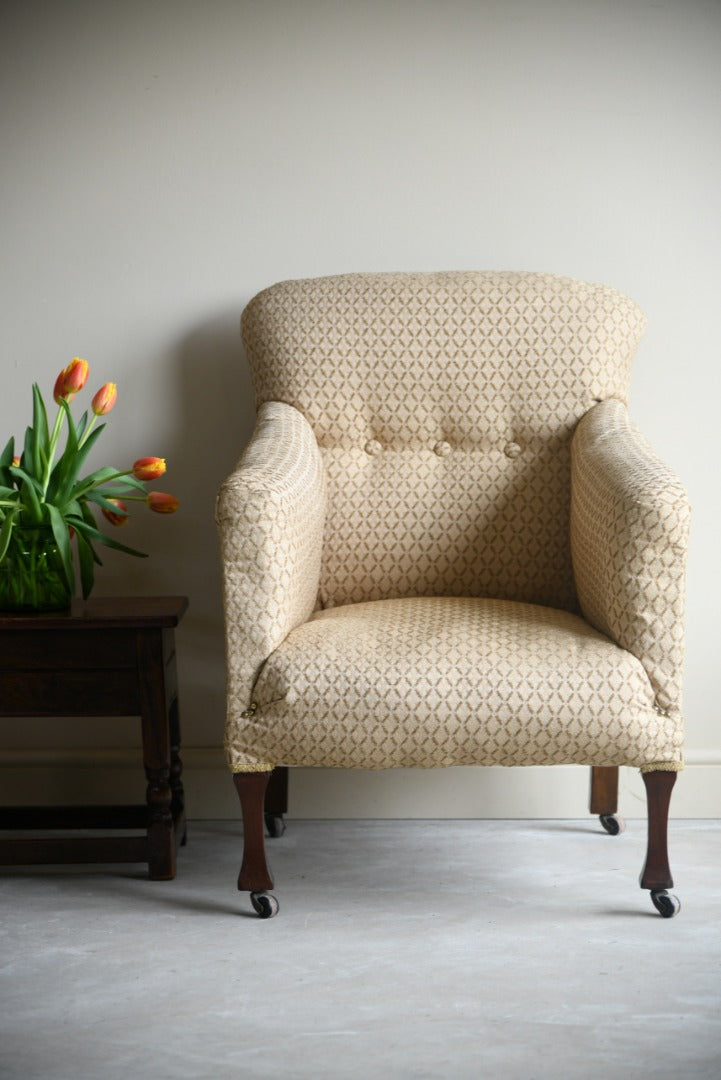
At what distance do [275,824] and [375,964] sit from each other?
0.55 metres

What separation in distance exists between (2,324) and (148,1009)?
1.37 m

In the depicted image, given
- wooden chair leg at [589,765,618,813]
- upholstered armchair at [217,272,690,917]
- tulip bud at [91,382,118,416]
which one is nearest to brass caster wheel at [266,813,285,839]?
upholstered armchair at [217,272,690,917]

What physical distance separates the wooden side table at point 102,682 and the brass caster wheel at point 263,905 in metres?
0.23

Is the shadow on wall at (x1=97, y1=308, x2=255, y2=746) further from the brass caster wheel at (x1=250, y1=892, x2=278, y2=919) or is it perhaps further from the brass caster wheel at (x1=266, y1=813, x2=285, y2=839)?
the brass caster wheel at (x1=250, y1=892, x2=278, y2=919)

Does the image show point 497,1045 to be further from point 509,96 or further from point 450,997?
point 509,96

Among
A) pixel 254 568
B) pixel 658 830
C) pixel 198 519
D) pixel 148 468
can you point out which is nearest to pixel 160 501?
pixel 148 468

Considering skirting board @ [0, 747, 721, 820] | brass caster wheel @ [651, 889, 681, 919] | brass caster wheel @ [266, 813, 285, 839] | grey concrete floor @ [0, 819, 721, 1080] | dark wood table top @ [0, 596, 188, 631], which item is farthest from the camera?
skirting board @ [0, 747, 721, 820]

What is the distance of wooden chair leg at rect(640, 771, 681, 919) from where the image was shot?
5.09 feet

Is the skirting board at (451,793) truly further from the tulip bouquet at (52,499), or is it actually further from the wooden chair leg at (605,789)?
the tulip bouquet at (52,499)

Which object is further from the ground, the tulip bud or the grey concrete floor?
the tulip bud

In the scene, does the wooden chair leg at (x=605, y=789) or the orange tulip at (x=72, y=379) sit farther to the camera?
the wooden chair leg at (x=605, y=789)

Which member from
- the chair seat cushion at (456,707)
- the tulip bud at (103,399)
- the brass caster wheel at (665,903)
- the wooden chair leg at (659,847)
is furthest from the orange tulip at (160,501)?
the brass caster wheel at (665,903)

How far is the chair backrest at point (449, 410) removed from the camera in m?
1.93

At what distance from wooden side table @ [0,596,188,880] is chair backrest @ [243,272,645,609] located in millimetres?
361
